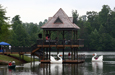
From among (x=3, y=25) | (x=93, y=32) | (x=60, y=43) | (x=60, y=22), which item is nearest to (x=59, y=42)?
(x=60, y=43)

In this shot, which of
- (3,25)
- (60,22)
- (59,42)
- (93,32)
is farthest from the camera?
(93,32)

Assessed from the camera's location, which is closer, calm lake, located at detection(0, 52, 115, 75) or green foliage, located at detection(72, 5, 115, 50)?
calm lake, located at detection(0, 52, 115, 75)

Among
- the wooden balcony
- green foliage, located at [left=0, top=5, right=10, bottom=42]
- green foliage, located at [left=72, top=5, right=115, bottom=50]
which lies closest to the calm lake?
the wooden balcony

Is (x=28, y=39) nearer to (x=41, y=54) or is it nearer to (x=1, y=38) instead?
(x=1, y=38)

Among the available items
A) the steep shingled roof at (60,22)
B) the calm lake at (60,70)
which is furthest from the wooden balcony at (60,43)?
the calm lake at (60,70)

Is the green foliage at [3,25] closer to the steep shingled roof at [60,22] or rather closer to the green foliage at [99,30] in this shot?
the steep shingled roof at [60,22]

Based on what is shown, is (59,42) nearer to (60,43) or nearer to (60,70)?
(60,43)

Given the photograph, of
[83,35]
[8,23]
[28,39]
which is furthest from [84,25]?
[8,23]

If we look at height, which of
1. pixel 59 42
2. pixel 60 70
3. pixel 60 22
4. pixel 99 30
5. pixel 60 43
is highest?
pixel 60 22

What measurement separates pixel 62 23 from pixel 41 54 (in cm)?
784

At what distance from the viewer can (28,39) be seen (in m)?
162

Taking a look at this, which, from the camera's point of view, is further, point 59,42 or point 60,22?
point 60,22

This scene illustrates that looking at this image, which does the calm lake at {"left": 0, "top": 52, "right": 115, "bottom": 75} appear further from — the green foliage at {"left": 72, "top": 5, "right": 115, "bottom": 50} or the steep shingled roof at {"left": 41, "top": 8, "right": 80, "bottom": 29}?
the green foliage at {"left": 72, "top": 5, "right": 115, "bottom": 50}

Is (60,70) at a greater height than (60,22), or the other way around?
(60,22)
